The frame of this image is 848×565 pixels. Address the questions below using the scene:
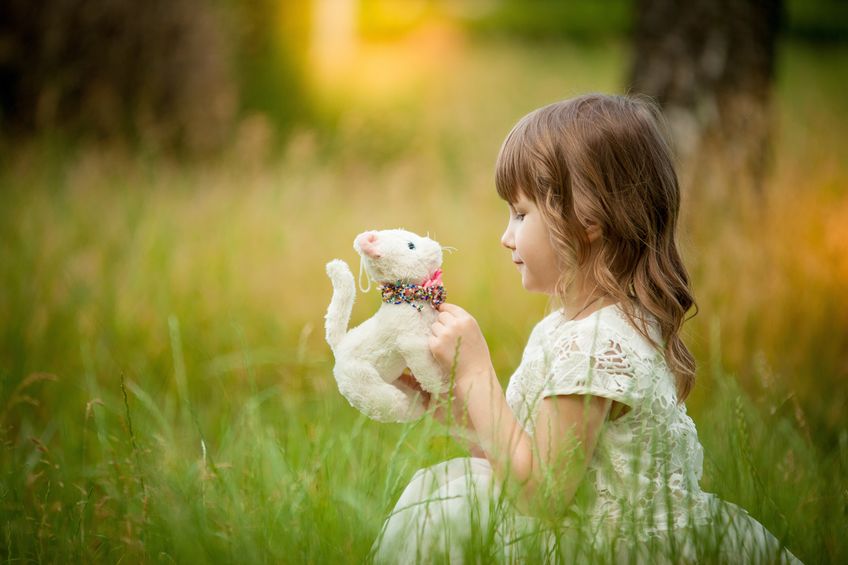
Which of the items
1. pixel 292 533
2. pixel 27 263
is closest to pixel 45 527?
pixel 292 533

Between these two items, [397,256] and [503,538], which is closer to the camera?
[503,538]

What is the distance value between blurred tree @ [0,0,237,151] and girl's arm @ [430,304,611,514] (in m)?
4.92

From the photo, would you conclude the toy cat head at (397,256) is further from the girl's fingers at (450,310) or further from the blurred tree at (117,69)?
the blurred tree at (117,69)

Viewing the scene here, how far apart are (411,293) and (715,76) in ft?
10.1

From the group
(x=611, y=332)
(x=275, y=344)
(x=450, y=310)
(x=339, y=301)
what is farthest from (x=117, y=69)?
(x=611, y=332)

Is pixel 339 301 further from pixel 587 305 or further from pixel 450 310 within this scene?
pixel 587 305

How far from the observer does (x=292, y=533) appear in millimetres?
1612

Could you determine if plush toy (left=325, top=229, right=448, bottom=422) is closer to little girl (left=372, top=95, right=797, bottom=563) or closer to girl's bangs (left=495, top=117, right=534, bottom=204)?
little girl (left=372, top=95, right=797, bottom=563)

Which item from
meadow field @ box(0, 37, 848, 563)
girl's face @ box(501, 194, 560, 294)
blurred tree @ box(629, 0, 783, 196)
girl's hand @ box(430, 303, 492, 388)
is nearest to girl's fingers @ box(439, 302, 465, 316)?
girl's hand @ box(430, 303, 492, 388)

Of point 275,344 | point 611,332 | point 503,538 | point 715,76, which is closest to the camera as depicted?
point 503,538

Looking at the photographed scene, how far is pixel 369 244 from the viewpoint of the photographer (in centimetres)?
161

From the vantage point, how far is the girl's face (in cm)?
169

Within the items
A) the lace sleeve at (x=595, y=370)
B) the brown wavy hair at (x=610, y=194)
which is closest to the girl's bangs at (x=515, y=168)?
the brown wavy hair at (x=610, y=194)

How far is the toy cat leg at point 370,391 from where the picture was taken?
5.34 feet
